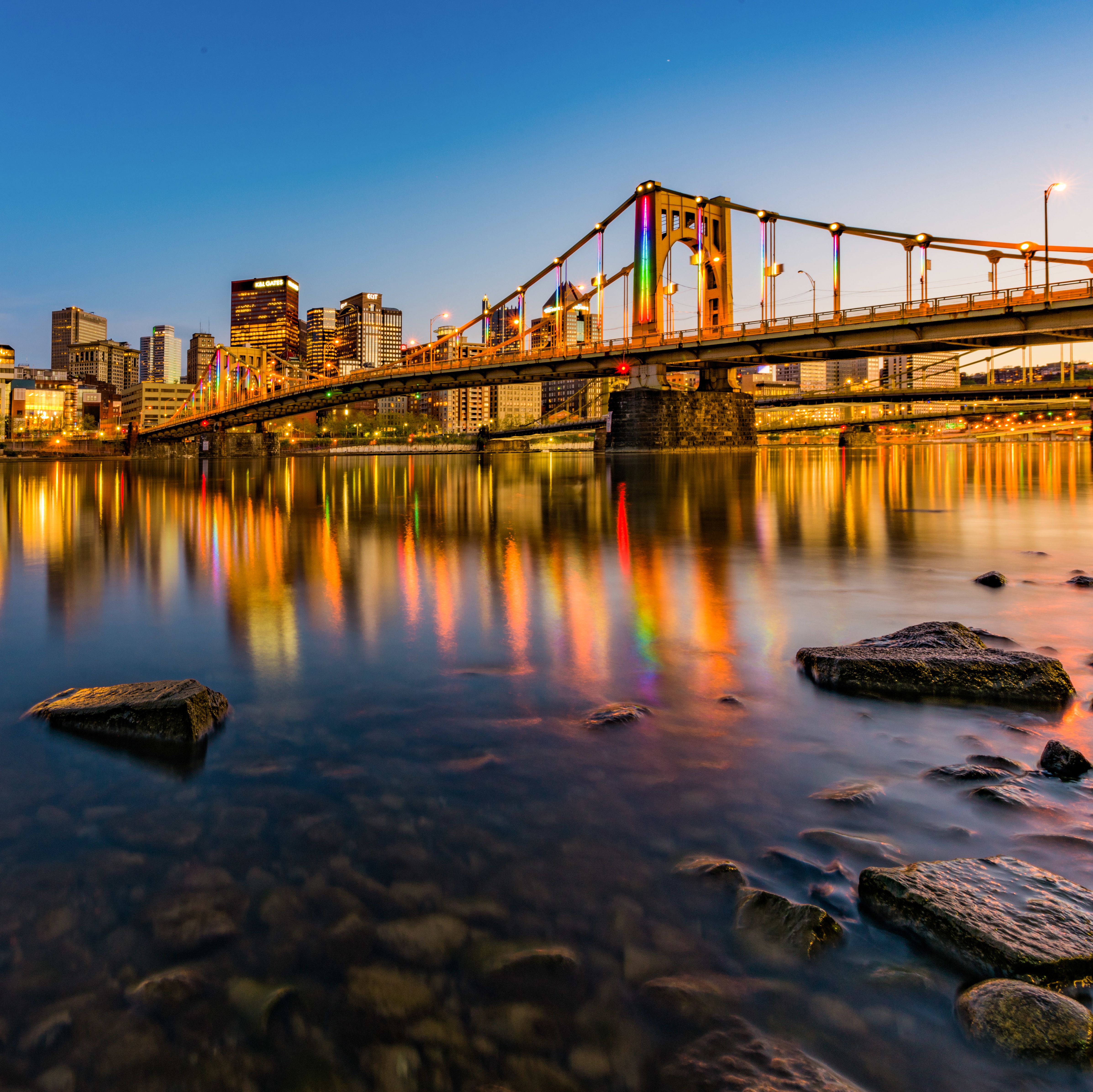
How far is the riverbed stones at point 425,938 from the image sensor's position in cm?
191

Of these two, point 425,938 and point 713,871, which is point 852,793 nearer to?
point 713,871

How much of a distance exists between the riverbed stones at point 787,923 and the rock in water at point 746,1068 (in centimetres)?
34

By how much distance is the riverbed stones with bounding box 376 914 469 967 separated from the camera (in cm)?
191

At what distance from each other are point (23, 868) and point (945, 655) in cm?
422

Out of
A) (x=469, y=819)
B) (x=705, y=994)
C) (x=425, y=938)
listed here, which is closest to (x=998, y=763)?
(x=705, y=994)

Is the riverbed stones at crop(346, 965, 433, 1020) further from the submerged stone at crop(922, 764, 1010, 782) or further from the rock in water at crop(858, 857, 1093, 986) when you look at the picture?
the submerged stone at crop(922, 764, 1010, 782)

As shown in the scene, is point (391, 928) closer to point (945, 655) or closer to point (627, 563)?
point (945, 655)

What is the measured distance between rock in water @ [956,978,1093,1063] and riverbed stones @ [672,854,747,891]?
0.61m

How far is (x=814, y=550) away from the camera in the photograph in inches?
374

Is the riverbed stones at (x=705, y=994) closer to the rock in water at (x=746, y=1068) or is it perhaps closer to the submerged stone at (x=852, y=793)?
the rock in water at (x=746, y=1068)

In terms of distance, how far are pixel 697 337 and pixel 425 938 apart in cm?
5464

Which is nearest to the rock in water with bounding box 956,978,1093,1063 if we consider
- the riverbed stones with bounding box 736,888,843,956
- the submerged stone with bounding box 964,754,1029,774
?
the riverbed stones with bounding box 736,888,843,956

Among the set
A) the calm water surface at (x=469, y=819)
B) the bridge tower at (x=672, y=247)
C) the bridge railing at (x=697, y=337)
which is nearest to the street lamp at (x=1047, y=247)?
the bridge railing at (x=697, y=337)

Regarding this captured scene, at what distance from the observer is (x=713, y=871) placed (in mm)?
2232
